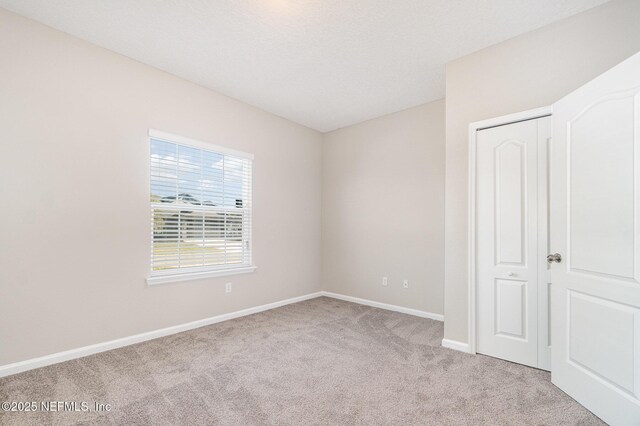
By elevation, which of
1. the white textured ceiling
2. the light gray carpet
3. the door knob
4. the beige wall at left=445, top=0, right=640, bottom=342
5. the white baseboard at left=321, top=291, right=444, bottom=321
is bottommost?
the white baseboard at left=321, top=291, right=444, bottom=321

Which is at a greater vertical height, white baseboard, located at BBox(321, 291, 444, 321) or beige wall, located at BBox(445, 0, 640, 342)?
beige wall, located at BBox(445, 0, 640, 342)

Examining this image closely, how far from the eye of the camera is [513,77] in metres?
2.67

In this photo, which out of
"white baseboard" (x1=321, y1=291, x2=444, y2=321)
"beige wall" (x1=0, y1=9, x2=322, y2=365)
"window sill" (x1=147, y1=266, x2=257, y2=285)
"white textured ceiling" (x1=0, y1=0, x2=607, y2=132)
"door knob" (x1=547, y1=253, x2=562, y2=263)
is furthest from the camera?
"white baseboard" (x1=321, y1=291, x2=444, y2=321)

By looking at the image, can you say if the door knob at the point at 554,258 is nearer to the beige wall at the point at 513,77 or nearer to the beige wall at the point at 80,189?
the beige wall at the point at 513,77

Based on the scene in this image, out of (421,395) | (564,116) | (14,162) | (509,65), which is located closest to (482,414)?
(421,395)

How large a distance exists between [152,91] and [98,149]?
855 millimetres

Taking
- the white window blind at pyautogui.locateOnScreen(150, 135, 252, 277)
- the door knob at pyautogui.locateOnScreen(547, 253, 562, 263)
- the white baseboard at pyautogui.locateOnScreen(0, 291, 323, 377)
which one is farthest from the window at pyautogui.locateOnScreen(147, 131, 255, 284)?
the door knob at pyautogui.locateOnScreen(547, 253, 562, 263)

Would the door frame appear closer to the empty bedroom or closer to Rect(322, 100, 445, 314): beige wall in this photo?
the empty bedroom

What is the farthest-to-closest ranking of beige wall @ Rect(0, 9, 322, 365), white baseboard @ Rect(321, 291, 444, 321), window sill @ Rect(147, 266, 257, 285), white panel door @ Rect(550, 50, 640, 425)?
white baseboard @ Rect(321, 291, 444, 321) → window sill @ Rect(147, 266, 257, 285) → beige wall @ Rect(0, 9, 322, 365) → white panel door @ Rect(550, 50, 640, 425)

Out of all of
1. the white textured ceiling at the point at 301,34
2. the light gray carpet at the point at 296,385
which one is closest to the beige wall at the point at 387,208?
the white textured ceiling at the point at 301,34

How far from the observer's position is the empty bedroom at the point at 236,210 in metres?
1.92

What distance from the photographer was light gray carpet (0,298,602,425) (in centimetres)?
187

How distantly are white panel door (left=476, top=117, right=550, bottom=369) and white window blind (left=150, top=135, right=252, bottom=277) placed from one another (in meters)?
2.89

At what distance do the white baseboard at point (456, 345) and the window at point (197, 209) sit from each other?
2.53 meters
